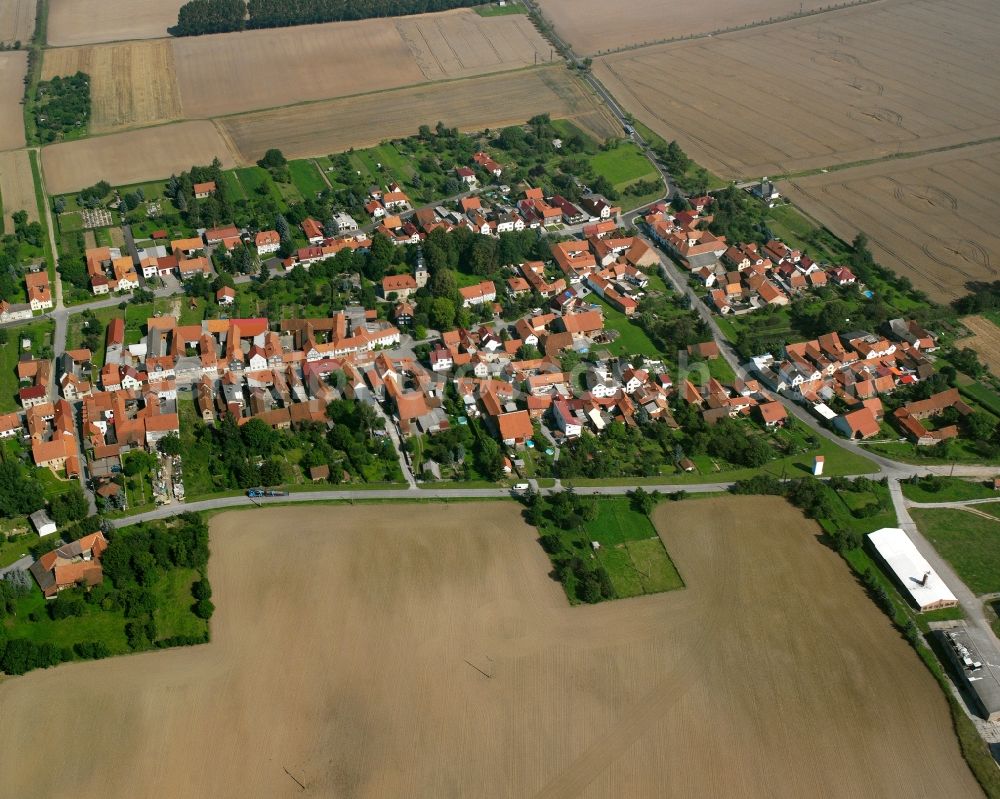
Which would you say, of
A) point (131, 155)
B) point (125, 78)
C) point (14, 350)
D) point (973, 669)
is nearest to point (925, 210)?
point (973, 669)

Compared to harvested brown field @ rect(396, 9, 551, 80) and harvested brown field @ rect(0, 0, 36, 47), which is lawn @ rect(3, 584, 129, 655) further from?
harvested brown field @ rect(0, 0, 36, 47)

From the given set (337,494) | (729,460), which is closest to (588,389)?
(729,460)

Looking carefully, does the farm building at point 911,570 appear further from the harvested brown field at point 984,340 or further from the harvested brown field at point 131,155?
the harvested brown field at point 131,155

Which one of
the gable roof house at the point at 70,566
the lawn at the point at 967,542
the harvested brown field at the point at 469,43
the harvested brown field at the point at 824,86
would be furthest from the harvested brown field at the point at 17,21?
the lawn at the point at 967,542

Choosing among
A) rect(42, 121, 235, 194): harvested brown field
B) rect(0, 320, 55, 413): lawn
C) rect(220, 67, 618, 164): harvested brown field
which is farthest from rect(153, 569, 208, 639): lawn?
rect(220, 67, 618, 164): harvested brown field

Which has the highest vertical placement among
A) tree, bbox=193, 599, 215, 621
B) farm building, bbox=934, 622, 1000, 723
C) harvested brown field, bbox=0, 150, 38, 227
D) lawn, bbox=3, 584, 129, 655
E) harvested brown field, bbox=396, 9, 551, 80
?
harvested brown field, bbox=396, 9, 551, 80

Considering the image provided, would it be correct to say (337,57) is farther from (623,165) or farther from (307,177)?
(623,165)
